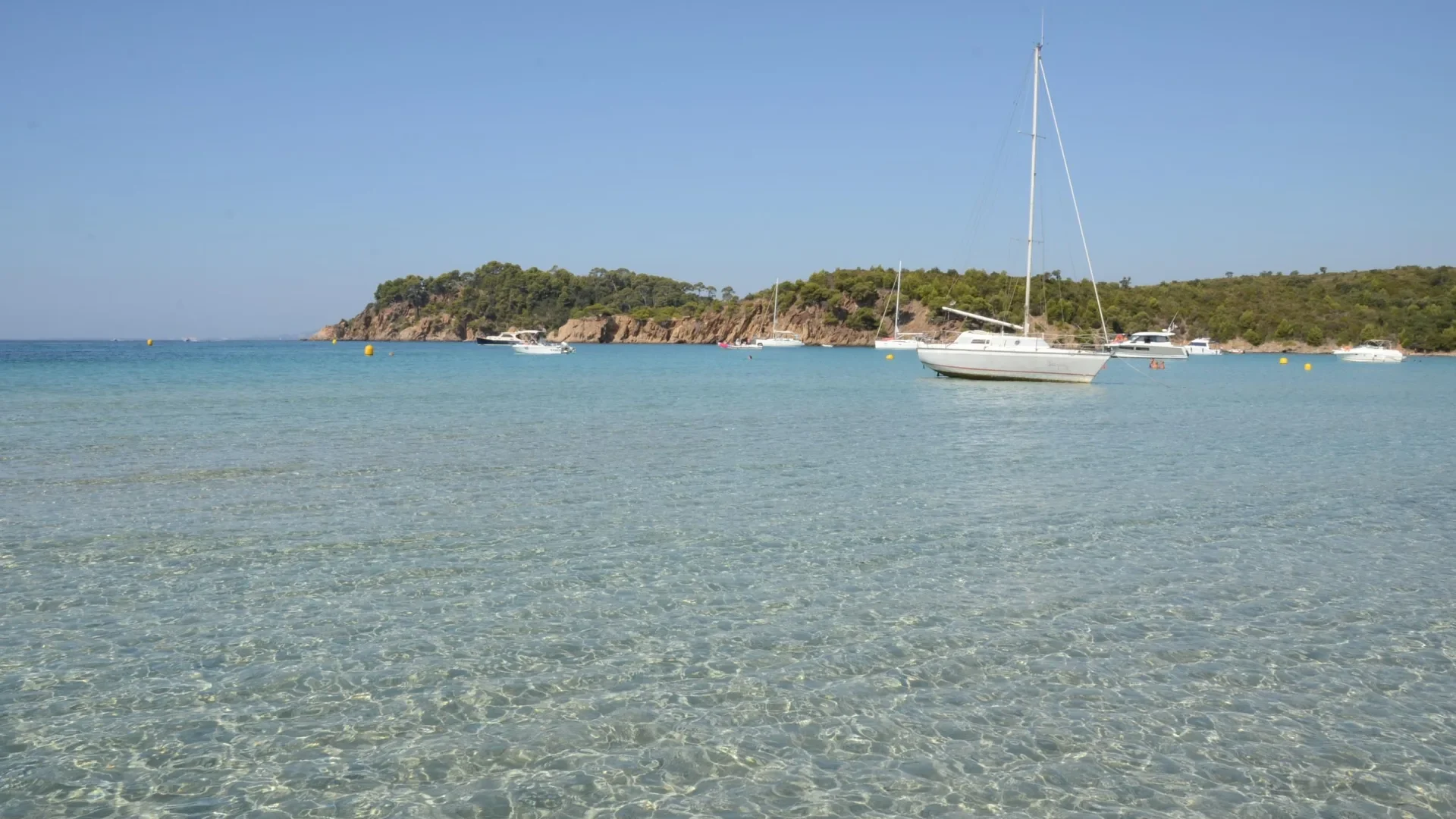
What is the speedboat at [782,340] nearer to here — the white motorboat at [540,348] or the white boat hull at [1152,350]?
the white motorboat at [540,348]

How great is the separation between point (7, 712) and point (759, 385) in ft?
128

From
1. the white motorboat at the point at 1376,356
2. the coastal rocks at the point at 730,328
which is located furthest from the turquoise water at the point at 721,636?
the coastal rocks at the point at 730,328

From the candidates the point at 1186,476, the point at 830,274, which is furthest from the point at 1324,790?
the point at 830,274

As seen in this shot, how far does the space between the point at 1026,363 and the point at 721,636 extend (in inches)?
1451

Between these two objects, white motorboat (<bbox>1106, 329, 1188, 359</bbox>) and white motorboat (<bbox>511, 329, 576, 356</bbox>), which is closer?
white motorboat (<bbox>1106, 329, 1188, 359</bbox>)

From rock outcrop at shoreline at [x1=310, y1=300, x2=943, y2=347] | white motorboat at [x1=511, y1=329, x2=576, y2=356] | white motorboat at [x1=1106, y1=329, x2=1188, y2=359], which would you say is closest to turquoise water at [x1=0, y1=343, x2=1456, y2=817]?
white motorboat at [x1=511, y1=329, x2=576, y2=356]

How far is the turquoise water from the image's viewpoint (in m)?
5.19

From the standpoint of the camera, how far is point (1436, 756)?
5.48 meters

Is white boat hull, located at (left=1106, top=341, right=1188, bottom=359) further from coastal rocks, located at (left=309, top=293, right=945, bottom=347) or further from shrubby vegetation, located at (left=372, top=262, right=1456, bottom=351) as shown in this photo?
coastal rocks, located at (left=309, top=293, right=945, bottom=347)

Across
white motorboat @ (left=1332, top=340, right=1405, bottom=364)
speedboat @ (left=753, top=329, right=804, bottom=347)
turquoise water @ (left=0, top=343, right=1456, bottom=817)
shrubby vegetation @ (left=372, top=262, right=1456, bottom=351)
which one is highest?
shrubby vegetation @ (left=372, top=262, right=1456, bottom=351)

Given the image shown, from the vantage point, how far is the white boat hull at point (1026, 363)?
1638 inches

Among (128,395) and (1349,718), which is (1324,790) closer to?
(1349,718)

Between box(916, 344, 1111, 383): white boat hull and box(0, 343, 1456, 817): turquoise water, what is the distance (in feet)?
78.9


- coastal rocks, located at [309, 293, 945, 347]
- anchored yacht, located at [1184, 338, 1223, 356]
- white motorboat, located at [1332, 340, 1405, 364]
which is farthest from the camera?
coastal rocks, located at [309, 293, 945, 347]
